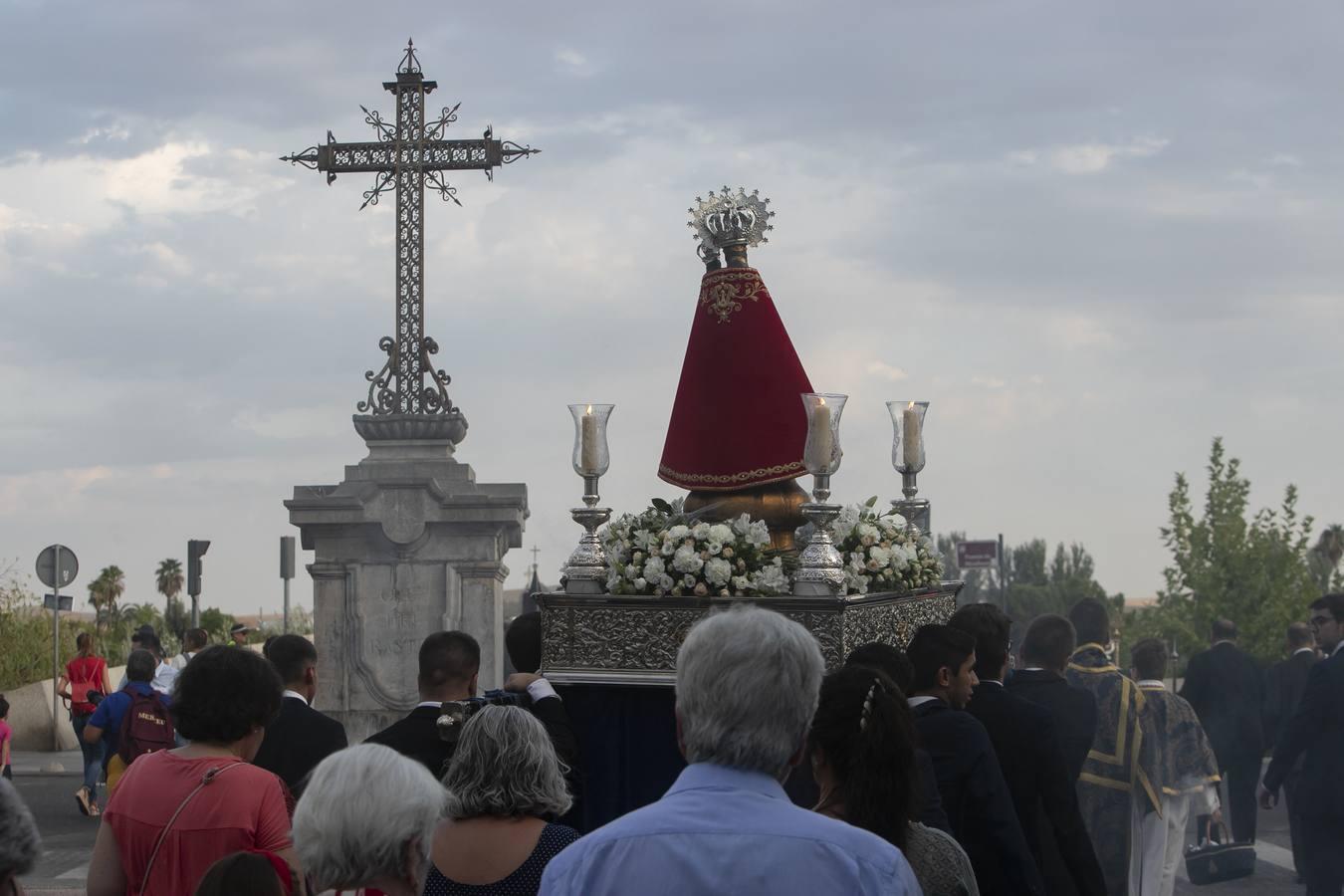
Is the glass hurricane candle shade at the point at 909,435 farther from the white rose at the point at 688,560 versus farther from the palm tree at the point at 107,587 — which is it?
the palm tree at the point at 107,587

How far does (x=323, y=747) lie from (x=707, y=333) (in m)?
3.12

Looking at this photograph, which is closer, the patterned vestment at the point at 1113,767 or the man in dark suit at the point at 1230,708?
the patterned vestment at the point at 1113,767

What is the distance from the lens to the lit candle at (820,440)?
25.6ft

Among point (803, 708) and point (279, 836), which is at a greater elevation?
point (803, 708)

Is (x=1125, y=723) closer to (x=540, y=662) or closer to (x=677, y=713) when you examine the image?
(x=540, y=662)

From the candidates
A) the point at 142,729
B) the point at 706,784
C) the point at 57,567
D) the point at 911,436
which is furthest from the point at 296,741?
the point at 57,567

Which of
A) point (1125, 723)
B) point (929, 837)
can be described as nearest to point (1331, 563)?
point (1125, 723)

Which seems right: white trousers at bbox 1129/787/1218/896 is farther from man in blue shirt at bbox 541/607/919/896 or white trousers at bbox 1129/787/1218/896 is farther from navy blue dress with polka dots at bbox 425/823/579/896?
man in blue shirt at bbox 541/607/919/896

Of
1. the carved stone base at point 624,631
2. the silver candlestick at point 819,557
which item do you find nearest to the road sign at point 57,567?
the carved stone base at point 624,631

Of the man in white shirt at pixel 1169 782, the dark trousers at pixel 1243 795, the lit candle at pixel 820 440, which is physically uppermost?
the lit candle at pixel 820 440

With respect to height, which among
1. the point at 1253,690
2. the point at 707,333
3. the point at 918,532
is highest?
the point at 707,333

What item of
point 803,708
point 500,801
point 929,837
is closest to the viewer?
point 803,708

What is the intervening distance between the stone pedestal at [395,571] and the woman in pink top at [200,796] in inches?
541

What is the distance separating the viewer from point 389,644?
18672 millimetres
